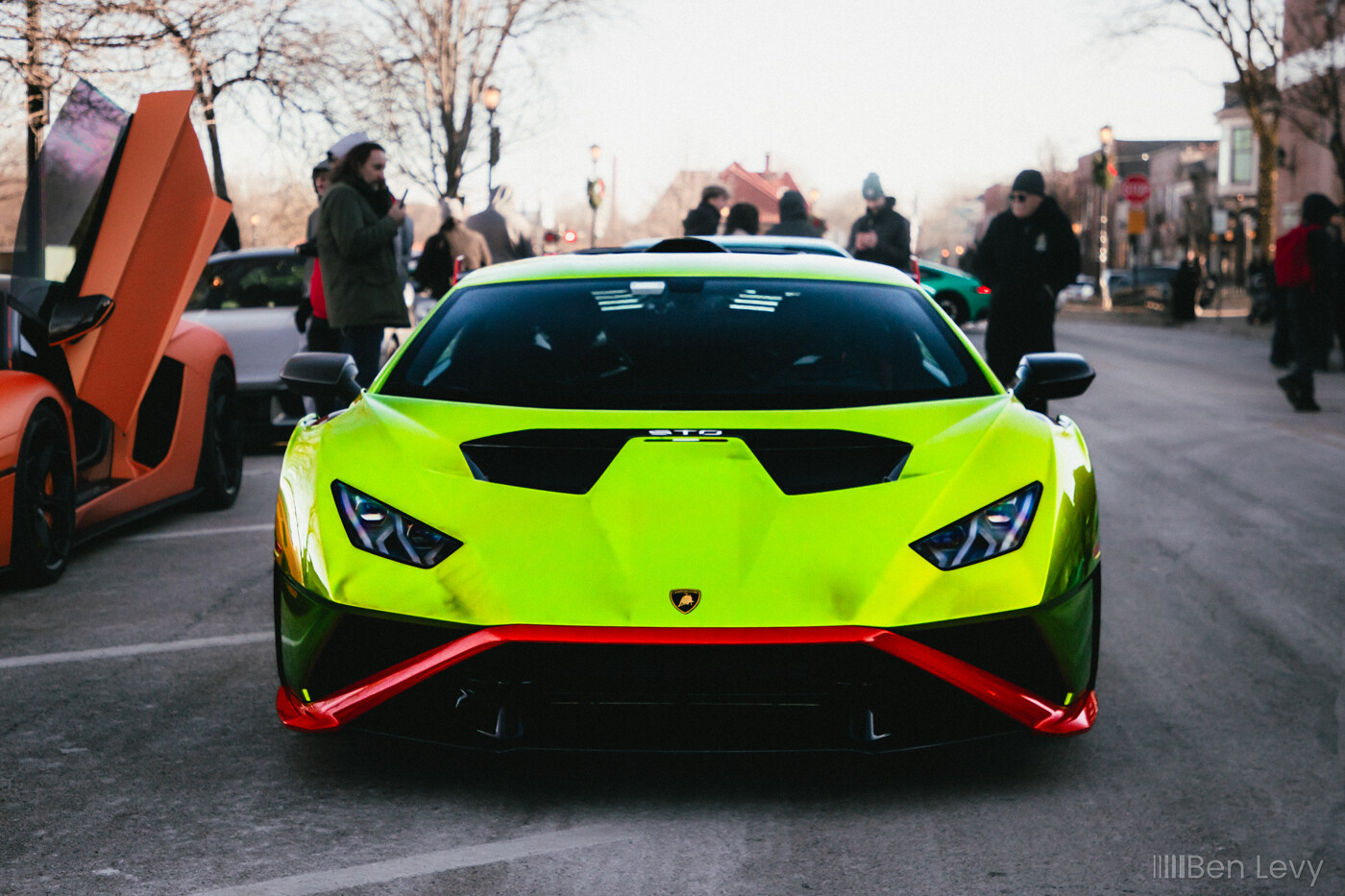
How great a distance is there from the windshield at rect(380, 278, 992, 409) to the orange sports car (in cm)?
217

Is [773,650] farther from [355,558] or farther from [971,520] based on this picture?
[355,558]

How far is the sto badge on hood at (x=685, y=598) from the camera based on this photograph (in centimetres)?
324

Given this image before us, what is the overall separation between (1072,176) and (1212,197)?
68.5 feet

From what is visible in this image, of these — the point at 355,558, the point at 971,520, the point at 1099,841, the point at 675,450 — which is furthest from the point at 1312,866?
the point at 355,558

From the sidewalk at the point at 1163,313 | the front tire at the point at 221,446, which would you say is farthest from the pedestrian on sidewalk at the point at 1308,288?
the sidewalk at the point at 1163,313

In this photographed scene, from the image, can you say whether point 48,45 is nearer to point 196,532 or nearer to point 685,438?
point 196,532

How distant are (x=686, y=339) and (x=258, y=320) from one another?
22.3 feet


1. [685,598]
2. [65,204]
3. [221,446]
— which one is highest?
[65,204]

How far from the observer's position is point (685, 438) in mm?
3545

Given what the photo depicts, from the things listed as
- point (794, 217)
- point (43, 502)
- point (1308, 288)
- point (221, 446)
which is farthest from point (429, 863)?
point (1308, 288)

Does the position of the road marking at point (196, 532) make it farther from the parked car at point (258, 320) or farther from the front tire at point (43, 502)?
the parked car at point (258, 320)

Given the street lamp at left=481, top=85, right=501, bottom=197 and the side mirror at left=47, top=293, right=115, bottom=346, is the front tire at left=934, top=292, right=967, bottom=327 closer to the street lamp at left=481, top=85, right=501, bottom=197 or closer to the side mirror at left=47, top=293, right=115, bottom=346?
the street lamp at left=481, top=85, right=501, bottom=197

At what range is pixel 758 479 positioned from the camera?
3.44m

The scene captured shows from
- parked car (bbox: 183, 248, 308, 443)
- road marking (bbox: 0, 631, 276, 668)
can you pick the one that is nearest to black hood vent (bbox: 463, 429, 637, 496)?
road marking (bbox: 0, 631, 276, 668)
